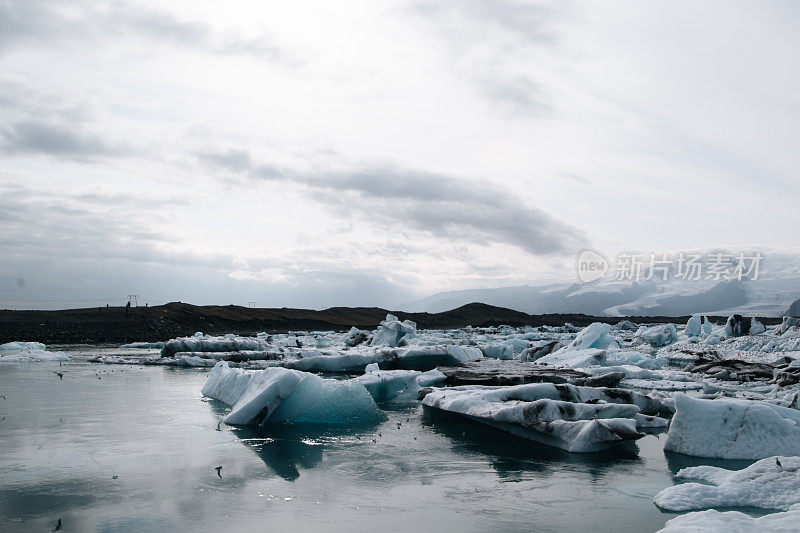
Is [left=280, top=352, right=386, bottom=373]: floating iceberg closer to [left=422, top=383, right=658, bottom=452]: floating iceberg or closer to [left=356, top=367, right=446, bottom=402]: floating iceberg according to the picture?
[left=356, top=367, right=446, bottom=402]: floating iceberg

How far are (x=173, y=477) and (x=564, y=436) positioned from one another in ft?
17.4

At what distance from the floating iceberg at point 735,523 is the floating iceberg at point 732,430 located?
315 cm

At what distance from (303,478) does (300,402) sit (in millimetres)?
3697

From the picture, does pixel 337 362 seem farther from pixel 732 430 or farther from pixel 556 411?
pixel 732 430

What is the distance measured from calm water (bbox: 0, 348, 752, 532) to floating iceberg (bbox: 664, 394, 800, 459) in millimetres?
428

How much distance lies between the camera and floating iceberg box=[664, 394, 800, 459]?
26.4 ft

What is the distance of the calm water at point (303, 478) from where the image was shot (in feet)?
18.3

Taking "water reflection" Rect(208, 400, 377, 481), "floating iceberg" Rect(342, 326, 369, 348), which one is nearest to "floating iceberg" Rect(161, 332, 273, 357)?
"floating iceberg" Rect(342, 326, 369, 348)

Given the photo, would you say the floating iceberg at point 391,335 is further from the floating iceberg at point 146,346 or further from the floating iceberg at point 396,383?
the floating iceberg at point 146,346

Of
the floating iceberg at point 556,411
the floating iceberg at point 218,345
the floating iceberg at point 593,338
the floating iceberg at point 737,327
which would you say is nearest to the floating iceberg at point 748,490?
the floating iceberg at point 556,411

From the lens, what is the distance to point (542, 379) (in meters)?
14.3

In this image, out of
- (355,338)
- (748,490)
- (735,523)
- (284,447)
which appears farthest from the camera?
(355,338)

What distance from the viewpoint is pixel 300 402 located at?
10.7 meters

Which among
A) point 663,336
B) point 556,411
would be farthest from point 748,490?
point 663,336
